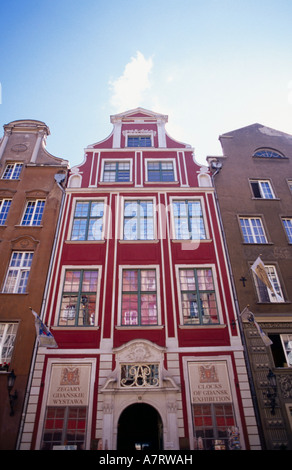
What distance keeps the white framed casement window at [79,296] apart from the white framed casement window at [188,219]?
→ 14.4 ft

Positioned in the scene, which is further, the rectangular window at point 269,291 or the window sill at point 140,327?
the rectangular window at point 269,291

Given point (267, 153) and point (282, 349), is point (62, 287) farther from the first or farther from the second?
point (267, 153)

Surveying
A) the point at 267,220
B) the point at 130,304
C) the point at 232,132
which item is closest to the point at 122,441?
the point at 130,304

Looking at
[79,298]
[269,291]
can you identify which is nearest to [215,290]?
[269,291]

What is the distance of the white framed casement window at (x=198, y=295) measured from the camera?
38.8ft

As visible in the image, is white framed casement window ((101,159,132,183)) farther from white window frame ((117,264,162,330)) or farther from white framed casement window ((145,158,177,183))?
white window frame ((117,264,162,330))

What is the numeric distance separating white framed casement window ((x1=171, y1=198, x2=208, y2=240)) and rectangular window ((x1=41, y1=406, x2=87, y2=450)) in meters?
8.19

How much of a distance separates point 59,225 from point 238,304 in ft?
29.8

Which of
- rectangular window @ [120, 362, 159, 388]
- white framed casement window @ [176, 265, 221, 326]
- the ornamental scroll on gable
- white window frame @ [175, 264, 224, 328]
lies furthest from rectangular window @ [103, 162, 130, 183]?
rectangular window @ [120, 362, 159, 388]

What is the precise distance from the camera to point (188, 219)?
14.7m

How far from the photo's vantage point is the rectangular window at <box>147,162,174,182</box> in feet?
53.6

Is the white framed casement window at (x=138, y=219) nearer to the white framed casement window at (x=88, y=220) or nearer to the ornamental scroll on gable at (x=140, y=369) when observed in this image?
the white framed casement window at (x=88, y=220)

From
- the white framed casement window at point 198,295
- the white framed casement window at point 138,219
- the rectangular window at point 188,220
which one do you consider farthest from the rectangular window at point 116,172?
the white framed casement window at point 198,295

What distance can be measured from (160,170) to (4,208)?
8.72 metres
